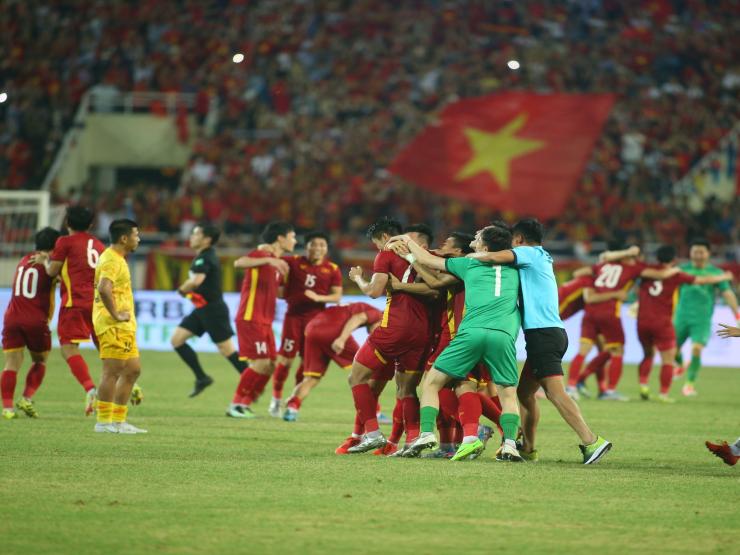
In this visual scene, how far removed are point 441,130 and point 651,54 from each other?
9458 mm

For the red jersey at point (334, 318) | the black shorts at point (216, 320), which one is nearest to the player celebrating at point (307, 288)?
the red jersey at point (334, 318)

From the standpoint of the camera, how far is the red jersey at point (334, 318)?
13859 mm

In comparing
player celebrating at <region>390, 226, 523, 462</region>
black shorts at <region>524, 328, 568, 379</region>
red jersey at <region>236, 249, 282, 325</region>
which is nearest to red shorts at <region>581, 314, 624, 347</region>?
red jersey at <region>236, 249, 282, 325</region>

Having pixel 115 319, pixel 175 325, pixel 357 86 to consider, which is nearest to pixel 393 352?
pixel 115 319

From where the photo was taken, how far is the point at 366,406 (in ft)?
35.8

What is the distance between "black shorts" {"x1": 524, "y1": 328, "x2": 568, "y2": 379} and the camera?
10.2 metres

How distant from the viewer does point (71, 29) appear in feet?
118

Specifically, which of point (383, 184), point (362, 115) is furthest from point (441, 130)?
point (362, 115)

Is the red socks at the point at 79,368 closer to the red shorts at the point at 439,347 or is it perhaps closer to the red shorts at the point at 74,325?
the red shorts at the point at 74,325

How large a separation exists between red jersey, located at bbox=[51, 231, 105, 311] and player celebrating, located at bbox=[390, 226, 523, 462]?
4229 mm

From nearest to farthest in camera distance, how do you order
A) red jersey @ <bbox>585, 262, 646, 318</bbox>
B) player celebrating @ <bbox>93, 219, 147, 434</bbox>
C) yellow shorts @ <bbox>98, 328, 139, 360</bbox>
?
player celebrating @ <bbox>93, 219, 147, 434</bbox>, yellow shorts @ <bbox>98, 328, 139, 360</bbox>, red jersey @ <bbox>585, 262, 646, 318</bbox>

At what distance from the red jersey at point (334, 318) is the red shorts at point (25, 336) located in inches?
108

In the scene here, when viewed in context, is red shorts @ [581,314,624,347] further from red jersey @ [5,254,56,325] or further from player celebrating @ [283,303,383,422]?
red jersey @ [5,254,56,325]

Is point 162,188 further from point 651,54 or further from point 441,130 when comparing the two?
point 651,54
